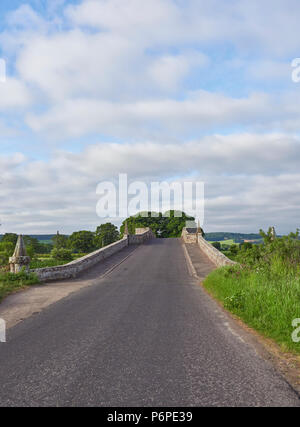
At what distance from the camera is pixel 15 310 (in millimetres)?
9727

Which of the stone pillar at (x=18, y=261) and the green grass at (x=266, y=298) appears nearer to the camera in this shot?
the green grass at (x=266, y=298)

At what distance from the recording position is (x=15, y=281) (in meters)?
14.3

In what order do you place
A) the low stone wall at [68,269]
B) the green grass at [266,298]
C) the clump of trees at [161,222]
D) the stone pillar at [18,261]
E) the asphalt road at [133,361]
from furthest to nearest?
1. the clump of trees at [161,222]
2. the low stone wall at [68,269]
3. the stone pillar at [18,261]
4. the green grass at [266,298]
5. the asphalt road at [133,361]

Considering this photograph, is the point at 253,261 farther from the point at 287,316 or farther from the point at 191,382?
the point at 191,382

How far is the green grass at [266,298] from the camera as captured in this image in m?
7.05

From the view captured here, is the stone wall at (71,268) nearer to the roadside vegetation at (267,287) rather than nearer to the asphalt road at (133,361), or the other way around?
the asphalt road at (133,361)

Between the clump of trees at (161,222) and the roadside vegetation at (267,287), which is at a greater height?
the clump of trees at (161,222)

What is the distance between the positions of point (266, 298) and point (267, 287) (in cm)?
90

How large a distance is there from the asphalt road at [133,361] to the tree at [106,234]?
288 feet

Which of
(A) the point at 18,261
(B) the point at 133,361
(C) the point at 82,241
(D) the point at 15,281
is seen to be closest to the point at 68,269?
(A) the point at 18,261

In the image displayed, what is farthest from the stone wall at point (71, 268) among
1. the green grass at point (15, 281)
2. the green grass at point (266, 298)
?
the green grass at point (266, 298)

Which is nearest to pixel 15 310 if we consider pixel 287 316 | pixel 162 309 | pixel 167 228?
pixel 162 309

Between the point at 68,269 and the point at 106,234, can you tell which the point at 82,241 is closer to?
the point at 106,234
